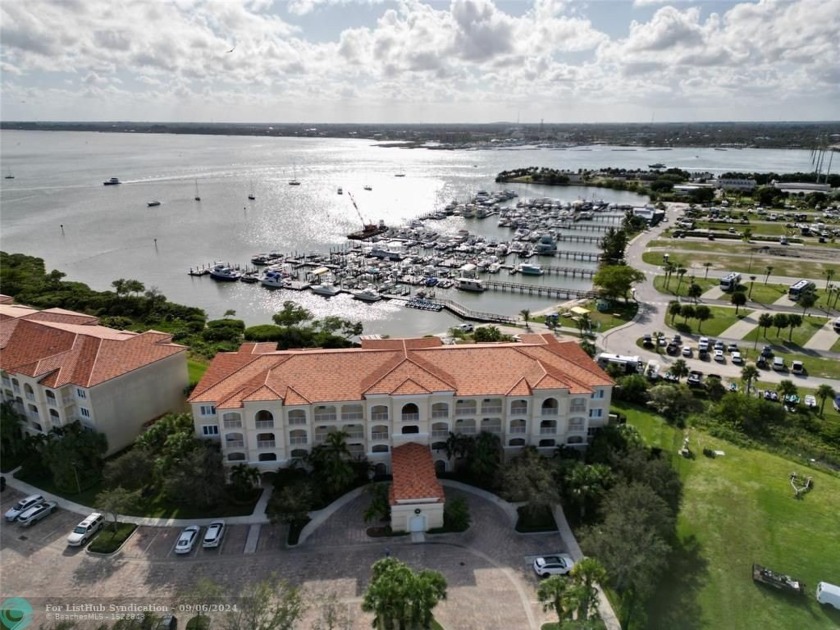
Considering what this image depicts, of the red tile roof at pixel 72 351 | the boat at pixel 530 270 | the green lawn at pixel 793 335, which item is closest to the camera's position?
the red tile roof at pixel 72 351

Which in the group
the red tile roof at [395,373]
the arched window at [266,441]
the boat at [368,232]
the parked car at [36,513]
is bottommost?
the parked car at [36,513]

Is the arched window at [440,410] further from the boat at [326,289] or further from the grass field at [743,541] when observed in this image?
the boat at [326,289]

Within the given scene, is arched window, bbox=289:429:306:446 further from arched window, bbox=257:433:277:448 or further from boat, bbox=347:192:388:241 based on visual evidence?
boat, bbox=347:192:388:241

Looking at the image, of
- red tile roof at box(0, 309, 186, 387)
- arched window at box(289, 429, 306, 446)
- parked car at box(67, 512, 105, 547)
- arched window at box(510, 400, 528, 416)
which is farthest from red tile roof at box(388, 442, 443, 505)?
red tile roof at box(0, 309, 186, 387)

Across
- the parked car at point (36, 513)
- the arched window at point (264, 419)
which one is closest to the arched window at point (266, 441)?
the arched window at point (264, 419)

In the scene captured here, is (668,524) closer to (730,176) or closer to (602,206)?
(602,206)

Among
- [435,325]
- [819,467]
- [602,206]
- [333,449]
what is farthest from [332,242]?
[819,467]

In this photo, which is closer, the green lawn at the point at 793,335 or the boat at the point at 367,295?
the green lawn at the point at 793,335

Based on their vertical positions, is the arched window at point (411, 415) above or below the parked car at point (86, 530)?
above
